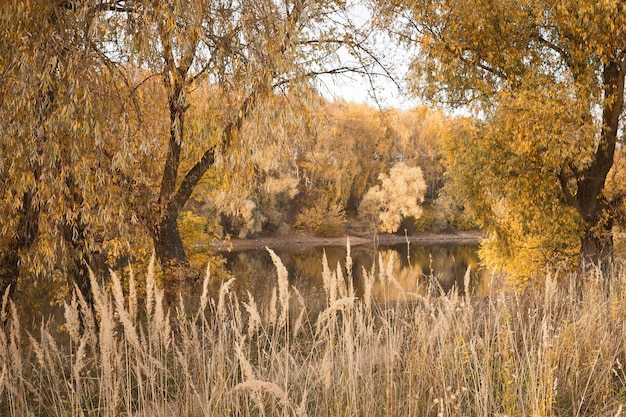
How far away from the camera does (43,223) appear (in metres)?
4.77

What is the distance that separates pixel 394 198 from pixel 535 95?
117ft

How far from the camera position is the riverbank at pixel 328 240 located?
3850cm

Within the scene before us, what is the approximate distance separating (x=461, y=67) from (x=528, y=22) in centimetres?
127

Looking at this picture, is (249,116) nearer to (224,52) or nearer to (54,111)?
(224,52)

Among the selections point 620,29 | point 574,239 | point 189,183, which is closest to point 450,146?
point 574,239

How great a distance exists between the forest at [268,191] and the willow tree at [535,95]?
0.05 metres

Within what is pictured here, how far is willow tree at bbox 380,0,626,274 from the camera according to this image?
886cm

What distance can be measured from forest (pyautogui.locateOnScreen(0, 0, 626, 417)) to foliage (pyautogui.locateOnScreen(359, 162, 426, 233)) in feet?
93.8

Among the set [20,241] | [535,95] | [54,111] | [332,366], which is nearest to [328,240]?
[535,95]

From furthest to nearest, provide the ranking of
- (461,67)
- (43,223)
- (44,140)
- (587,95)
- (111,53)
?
1. (461,67)
2. (587,95)
3. (111,53)
4. (43,223)
5. (44,140)

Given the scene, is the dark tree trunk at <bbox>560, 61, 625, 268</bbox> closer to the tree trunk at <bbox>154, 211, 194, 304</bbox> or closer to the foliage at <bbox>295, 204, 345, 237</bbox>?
the tree trunk at <bbox>154, 211, 194, 304</bbox>

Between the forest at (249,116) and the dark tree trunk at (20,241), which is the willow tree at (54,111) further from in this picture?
the dark tree trunk at (20,241)

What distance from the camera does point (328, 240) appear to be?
43.9 m

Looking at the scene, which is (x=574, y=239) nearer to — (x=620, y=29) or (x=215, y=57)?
(x=620, y=29)
